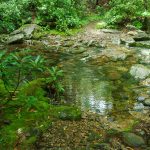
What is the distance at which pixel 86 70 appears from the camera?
31.5 feet

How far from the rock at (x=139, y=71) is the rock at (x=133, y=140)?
371cm

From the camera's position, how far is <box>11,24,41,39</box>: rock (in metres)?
14.6

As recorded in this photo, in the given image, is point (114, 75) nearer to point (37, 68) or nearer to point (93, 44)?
point (93, 44)

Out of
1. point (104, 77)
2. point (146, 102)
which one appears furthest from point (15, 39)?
point (146, 102)

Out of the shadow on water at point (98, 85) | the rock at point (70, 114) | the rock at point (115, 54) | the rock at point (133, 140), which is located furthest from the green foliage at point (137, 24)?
the rock at point (133, 140)

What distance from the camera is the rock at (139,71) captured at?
344 inches

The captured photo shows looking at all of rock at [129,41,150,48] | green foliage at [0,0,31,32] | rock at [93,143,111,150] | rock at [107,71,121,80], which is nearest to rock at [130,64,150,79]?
rock at [107,71,121,80]

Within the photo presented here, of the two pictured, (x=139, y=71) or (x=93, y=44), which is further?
(x=93, y=44)

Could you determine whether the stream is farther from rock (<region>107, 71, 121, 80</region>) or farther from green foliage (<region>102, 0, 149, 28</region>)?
green foliage (<region>102, 0, 149, 28</region>)

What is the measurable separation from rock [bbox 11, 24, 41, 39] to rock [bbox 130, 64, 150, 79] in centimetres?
654

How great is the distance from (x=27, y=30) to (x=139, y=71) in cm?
744

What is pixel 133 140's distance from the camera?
5.02m

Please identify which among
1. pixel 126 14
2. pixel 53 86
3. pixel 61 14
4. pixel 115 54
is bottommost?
pixel 115 54

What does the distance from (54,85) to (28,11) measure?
1144cm
